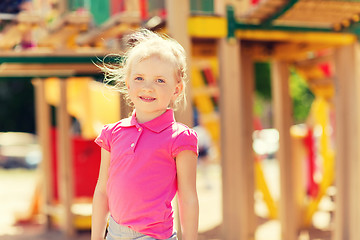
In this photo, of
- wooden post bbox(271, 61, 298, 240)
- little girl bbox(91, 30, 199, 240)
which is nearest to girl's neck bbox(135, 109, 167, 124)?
little girl bbox(91, 30, 199, 240)

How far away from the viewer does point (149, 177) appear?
1.85m

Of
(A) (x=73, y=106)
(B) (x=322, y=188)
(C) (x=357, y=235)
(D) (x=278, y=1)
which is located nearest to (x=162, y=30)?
(D) (x=278, y=1)

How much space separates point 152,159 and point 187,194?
175 millimetres

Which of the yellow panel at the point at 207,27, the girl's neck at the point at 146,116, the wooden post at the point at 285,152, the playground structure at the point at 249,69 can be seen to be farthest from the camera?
the wooden post at the point at 285,152

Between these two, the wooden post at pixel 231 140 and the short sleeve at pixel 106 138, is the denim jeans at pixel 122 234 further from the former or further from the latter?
the wooden post at pixel 231 140

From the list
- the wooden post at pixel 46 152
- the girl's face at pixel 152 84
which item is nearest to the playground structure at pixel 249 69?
the wooden post at pixel 46 152

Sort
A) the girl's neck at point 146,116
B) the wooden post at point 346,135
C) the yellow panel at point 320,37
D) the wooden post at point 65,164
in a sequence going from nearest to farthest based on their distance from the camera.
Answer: the girl's neck at point 146,116
the wooden post at point 346,135
the yellow panel at point 320,37
the wooden post at point 65,164

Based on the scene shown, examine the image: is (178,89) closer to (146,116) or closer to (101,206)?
(146,116)

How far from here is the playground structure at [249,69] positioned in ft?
12.8

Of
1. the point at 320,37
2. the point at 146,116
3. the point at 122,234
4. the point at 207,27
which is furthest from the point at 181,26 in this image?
the point at 122,234

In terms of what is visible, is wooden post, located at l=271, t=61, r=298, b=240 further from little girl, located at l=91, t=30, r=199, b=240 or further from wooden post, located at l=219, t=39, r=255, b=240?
little girl, located at l=91, t=30, r=199, b=240

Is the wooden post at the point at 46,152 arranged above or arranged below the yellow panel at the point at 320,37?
below

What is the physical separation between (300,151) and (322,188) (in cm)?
64

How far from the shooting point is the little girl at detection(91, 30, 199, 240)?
6.03ft
